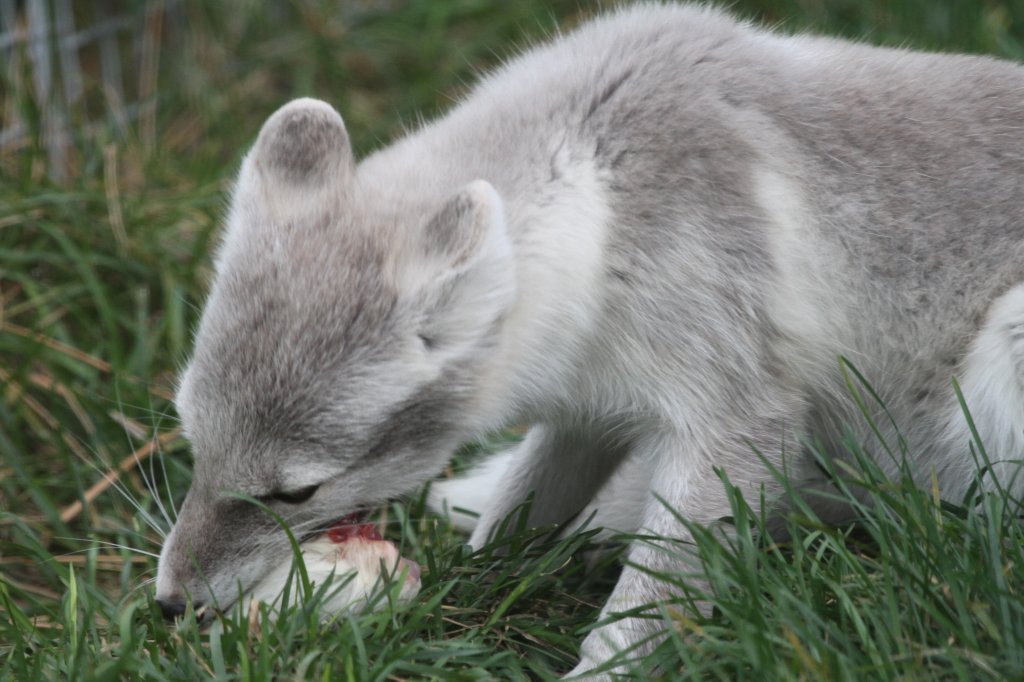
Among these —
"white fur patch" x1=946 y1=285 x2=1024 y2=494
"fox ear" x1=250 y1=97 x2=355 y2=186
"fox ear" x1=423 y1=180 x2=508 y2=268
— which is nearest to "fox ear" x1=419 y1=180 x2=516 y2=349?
"fox ear" x1=423 y1=180 x2=508 y2=268

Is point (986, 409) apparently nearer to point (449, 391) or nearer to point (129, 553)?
point (449, 391)

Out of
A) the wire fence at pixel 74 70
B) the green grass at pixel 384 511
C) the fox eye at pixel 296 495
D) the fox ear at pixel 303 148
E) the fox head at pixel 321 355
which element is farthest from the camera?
the wire fence at pixel 74 70

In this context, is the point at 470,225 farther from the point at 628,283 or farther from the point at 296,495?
the point at 296,495

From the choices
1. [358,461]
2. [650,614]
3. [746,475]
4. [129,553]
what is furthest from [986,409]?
[129,553]

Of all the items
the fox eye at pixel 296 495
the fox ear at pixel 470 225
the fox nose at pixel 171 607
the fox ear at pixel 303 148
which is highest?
the fox ear at pixel 303 148

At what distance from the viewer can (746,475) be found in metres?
3.48

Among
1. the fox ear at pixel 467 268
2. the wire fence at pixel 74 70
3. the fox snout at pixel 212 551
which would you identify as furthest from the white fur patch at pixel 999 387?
the wire fence at pixel 74 70

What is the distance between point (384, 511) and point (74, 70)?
3580 millimetres

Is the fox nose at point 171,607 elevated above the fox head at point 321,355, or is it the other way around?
the fox head at point 321,355

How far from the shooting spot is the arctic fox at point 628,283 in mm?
3186

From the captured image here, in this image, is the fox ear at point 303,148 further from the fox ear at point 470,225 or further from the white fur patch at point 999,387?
the white fur patch at point 999,387

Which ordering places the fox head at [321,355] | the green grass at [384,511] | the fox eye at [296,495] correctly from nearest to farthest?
the green grass at [384,511] < the fox head at [321,355] < the fox eye at [296,495]

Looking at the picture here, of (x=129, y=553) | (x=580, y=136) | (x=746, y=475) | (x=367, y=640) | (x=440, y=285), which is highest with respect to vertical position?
(x=580, y=136)

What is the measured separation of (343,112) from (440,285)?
4035 millimetres
